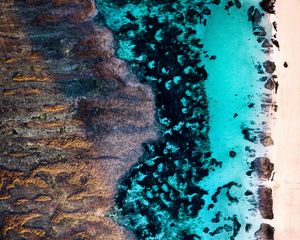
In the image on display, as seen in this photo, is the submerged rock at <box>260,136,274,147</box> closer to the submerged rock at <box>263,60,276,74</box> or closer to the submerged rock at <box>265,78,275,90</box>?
the submerged rock at <box>265,78,275,90</box>

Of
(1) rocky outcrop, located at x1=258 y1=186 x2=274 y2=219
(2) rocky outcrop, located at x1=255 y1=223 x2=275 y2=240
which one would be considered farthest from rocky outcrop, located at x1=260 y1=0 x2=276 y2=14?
(2) rocky outcrop, located at x1=255 y1=223 x2=275 y2=240

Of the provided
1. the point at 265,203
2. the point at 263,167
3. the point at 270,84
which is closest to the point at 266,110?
the point at 270,84

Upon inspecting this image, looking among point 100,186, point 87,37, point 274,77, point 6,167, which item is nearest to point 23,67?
point 87,37

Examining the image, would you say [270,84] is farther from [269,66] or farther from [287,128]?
[287,128]

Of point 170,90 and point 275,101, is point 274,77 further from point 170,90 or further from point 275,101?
point 170,90

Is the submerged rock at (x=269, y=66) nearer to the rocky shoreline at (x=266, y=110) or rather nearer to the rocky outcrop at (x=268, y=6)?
the rocky shoreline at (x=266, y=110)
